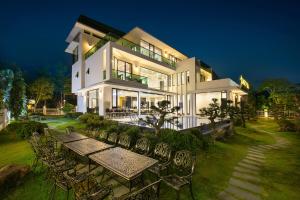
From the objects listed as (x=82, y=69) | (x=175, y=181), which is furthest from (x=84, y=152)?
(x=82, y=69)

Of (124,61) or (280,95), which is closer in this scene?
(124,61)

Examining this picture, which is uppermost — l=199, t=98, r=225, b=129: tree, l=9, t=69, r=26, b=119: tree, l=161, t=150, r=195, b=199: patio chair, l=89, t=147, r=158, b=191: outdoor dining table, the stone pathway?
l=9, t=69, r=26, b=119: tree

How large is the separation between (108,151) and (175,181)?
1873mm

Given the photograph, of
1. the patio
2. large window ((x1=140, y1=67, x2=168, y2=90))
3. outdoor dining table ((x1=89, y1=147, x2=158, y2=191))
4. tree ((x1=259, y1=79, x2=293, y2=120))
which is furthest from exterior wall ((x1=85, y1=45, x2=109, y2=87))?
tree ((x1=259, y1=79, x2=293, y2=120))

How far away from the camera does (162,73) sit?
23.2 m

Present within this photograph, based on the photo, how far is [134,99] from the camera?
83.4 feet

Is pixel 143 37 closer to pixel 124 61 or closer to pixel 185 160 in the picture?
pixel 124 61

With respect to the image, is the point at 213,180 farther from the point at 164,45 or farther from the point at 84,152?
the point at 164,45

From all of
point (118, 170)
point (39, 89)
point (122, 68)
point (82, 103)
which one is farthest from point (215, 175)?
point (39, 89)

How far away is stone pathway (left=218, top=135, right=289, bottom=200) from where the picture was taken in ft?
11.8

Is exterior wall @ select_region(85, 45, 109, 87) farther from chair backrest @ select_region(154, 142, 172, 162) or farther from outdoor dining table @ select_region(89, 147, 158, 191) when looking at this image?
outdoor dining table @ select_region(89, 147, 158, 191)

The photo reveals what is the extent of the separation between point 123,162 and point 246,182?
3.75 metres

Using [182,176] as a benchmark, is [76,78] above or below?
above

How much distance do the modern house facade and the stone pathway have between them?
10768 millimetres
